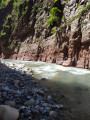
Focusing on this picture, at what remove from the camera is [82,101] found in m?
2.56

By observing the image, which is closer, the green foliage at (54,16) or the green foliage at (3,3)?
the green foliage at (54,16)

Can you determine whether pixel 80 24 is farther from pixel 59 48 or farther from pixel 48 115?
pixel 48 115

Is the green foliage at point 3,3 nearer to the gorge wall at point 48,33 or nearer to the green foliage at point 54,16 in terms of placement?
the gorge wall at point 48,33

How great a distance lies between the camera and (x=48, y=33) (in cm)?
1467

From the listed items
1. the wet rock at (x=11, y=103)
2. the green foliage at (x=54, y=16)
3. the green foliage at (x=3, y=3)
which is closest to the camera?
the wet rock at (x=11, y=103)

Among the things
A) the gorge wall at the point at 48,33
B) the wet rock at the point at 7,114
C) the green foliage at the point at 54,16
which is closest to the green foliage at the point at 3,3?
the gorge wall at the point at 48,33

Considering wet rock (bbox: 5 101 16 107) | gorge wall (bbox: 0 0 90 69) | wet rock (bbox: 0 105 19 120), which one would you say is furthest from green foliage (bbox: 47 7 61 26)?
wet rock (bbox: 0 105 19 120)

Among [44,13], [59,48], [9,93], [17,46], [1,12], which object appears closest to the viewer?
[9,93]

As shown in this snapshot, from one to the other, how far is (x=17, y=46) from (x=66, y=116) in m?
20.9

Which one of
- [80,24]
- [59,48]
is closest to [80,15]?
[80,24]

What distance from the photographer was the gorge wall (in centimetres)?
890

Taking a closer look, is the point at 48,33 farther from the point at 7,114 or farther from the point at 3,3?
the point at 3,3

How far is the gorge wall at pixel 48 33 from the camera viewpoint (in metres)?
8.90

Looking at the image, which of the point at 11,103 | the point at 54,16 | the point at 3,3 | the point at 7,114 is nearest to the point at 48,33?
the point at 54,16
